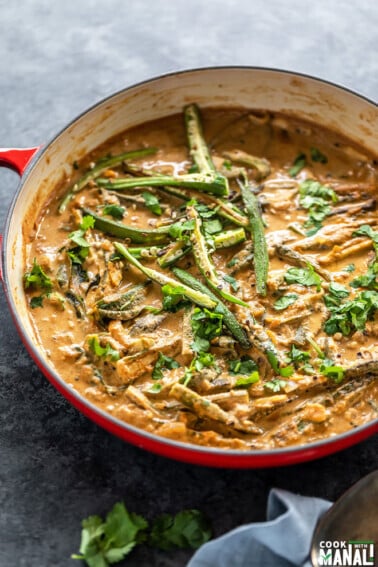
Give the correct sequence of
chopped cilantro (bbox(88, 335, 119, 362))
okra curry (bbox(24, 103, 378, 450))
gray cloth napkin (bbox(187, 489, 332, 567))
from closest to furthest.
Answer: gray cloth napkin (bbox(187, 489, 332, 567)) < okra curry (bbox(24, 103, 378, 450)) < chopped cilantro (bbox(88, 335, 119, 362))

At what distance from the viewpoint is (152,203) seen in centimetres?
425

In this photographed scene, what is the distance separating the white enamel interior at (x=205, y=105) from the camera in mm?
4304

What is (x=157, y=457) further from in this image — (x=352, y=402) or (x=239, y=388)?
(x=352, y=402)

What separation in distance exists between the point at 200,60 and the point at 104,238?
5.92 feet

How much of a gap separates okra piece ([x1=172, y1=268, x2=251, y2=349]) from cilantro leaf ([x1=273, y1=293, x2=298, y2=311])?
23 cm

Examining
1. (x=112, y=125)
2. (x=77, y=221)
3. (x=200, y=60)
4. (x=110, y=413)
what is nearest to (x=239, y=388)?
(x=110, y=413)

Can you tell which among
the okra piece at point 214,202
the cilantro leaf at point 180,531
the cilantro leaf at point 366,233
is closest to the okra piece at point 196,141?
the okra piece at point 214,202

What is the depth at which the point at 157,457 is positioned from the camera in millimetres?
3590

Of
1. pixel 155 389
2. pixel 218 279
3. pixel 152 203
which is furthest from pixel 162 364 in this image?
pixel 152 203

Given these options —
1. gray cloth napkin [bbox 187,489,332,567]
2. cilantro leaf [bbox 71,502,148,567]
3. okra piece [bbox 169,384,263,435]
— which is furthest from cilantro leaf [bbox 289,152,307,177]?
cilantro leaf [bbox 71,502,148,567]

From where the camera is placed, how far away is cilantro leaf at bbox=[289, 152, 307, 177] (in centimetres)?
449

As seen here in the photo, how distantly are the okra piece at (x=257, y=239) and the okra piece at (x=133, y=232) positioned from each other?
0.42 meters

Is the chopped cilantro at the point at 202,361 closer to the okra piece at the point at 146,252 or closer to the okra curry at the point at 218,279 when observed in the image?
the okra curry at the point at 218,279

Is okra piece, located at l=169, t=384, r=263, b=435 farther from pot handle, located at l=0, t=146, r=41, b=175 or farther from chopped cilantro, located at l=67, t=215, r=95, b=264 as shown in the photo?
pot handle, located at l=0, t=146, r=41, b=175
